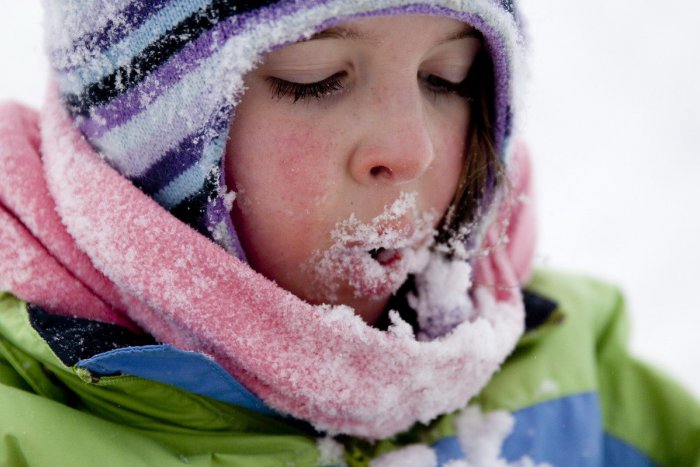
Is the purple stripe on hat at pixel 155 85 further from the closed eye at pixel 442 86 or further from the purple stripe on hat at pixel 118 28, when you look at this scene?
the closed eye at pixel 442 86

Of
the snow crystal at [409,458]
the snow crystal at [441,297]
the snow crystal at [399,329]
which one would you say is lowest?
the snow crystal at [409,458]

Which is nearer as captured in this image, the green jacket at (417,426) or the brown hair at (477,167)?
the green jacket at (417,426)

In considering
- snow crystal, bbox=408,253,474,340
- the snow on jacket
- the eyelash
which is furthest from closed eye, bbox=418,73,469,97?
the snow on jacket

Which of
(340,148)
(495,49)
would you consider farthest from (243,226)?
(495,49)

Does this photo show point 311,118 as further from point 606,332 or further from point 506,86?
point 606,332

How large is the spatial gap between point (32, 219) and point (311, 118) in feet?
1.31

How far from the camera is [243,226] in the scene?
3.02ft

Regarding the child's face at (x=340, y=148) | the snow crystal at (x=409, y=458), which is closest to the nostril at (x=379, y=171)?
the child's face at (x=340, y=148)

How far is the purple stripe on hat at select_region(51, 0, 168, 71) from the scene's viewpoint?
830mm

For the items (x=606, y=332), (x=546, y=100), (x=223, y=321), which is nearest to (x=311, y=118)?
(x=223, y=321)

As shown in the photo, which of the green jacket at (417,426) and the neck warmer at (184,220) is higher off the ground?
the neck warmer at (184,220)

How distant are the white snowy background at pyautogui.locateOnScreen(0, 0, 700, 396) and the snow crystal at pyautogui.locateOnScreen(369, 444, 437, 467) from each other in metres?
0.91

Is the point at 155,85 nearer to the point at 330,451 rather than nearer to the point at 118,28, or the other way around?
the point at 118,28

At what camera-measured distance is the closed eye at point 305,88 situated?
2.79 feet
